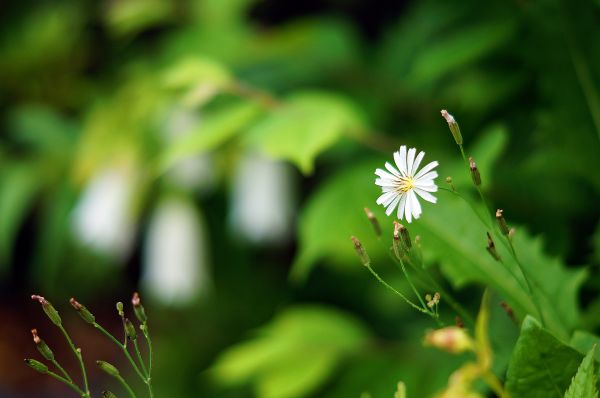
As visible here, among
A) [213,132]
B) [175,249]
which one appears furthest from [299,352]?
[175,249]

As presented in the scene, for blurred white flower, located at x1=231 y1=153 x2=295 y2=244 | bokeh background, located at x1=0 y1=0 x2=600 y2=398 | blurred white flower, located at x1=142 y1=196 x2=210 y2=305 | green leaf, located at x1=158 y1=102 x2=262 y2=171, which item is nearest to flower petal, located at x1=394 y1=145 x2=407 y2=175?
bokeh background, located at x1=0 y1=0 x2=600 y2=398

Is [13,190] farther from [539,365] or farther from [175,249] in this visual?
[539,365]

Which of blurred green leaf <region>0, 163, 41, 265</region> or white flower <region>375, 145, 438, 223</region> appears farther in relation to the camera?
blurred green leaf <region>0, 163, 41, 265</region>

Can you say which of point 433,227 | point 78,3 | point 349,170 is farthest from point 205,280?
point 433,227

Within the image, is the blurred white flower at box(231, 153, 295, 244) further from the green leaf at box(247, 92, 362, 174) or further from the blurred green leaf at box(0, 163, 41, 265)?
the green leaf at box(247, 92, 362, 174)

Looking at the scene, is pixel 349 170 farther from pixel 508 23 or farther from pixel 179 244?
pixel 179 244

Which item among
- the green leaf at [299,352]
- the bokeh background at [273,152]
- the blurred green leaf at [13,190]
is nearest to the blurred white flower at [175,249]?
the bokeh background at [273,152]
